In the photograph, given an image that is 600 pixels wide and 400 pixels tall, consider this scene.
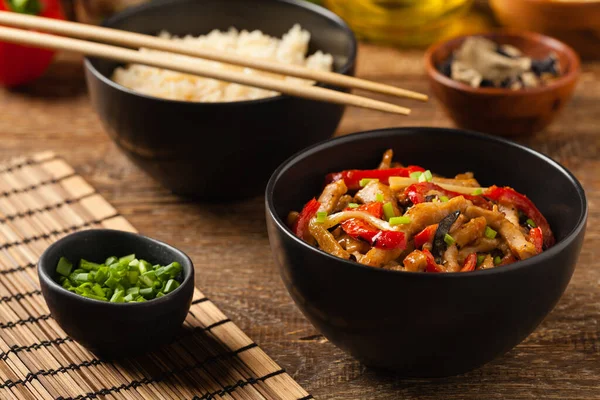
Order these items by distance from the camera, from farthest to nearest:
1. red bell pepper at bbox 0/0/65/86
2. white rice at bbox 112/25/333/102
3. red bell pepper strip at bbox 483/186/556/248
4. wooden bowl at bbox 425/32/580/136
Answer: red bell pepper at bbox 0/0/65/86
wooden bowl at bbox 425/32/580/136
white rice at bbox 112/25/333/102
red bell pepper strip at bbox 483/186/556/248

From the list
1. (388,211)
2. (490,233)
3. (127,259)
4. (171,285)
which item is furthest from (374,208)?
(127,259)

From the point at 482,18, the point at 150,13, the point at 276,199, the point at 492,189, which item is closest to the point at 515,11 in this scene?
the point at 482,18

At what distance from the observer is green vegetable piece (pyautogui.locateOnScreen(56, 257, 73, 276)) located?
170 cm

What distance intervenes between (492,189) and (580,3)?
157 cm

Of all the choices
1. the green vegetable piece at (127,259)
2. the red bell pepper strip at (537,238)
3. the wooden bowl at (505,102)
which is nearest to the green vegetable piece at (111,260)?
the green vegetable piece at (127,259)

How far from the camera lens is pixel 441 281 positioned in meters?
1.34

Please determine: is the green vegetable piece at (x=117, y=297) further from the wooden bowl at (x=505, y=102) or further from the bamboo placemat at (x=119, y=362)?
the wooden bowl at (x=505, y=102)

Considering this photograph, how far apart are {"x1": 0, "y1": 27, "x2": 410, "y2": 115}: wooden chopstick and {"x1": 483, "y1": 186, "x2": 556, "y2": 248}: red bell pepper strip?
0.28 metres

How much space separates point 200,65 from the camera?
6.72 ft

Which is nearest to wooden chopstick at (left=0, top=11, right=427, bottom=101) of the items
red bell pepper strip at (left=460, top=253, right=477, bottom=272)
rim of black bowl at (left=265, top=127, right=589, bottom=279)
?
rim of black bowl at (left=265, top=127, right=589, bottom=279)

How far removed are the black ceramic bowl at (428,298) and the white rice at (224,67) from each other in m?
0.61

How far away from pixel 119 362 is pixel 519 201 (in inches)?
35.8

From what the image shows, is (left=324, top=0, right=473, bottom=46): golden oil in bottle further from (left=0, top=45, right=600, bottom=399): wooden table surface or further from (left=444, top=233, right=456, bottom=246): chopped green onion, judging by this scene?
(left=444, top=233, right=456, bottom=246): chopped green onion

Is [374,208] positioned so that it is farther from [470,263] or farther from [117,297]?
[117,297]
